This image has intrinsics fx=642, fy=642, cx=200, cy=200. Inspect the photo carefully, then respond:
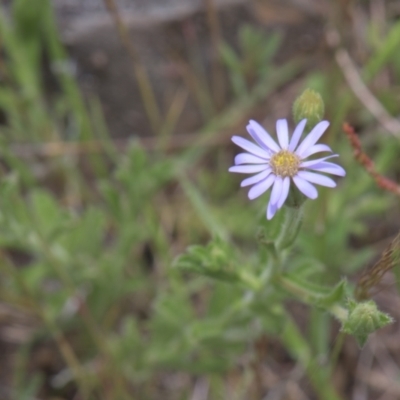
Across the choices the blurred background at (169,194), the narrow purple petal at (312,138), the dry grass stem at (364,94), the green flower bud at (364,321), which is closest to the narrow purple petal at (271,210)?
the narrow purple petal at (312,138)

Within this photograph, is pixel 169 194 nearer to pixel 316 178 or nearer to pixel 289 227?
pixel 289 227

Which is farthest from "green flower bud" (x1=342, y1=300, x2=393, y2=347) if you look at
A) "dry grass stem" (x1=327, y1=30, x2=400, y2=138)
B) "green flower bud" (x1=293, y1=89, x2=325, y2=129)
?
"dry grass stem" (x1=327, y1=30, x2=400, y2=138)

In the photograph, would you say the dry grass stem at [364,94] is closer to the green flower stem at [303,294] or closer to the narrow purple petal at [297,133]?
the green flower stem at [303,294]

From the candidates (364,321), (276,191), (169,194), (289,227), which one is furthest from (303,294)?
(169,194)

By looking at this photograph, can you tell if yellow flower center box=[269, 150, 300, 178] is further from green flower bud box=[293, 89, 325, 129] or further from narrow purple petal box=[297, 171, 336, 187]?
green flower bud box=[293, 89, 325, 129]

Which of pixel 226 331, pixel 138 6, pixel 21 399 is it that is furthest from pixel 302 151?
pixel 138 6

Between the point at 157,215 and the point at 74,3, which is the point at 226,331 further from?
the point at 74,3
